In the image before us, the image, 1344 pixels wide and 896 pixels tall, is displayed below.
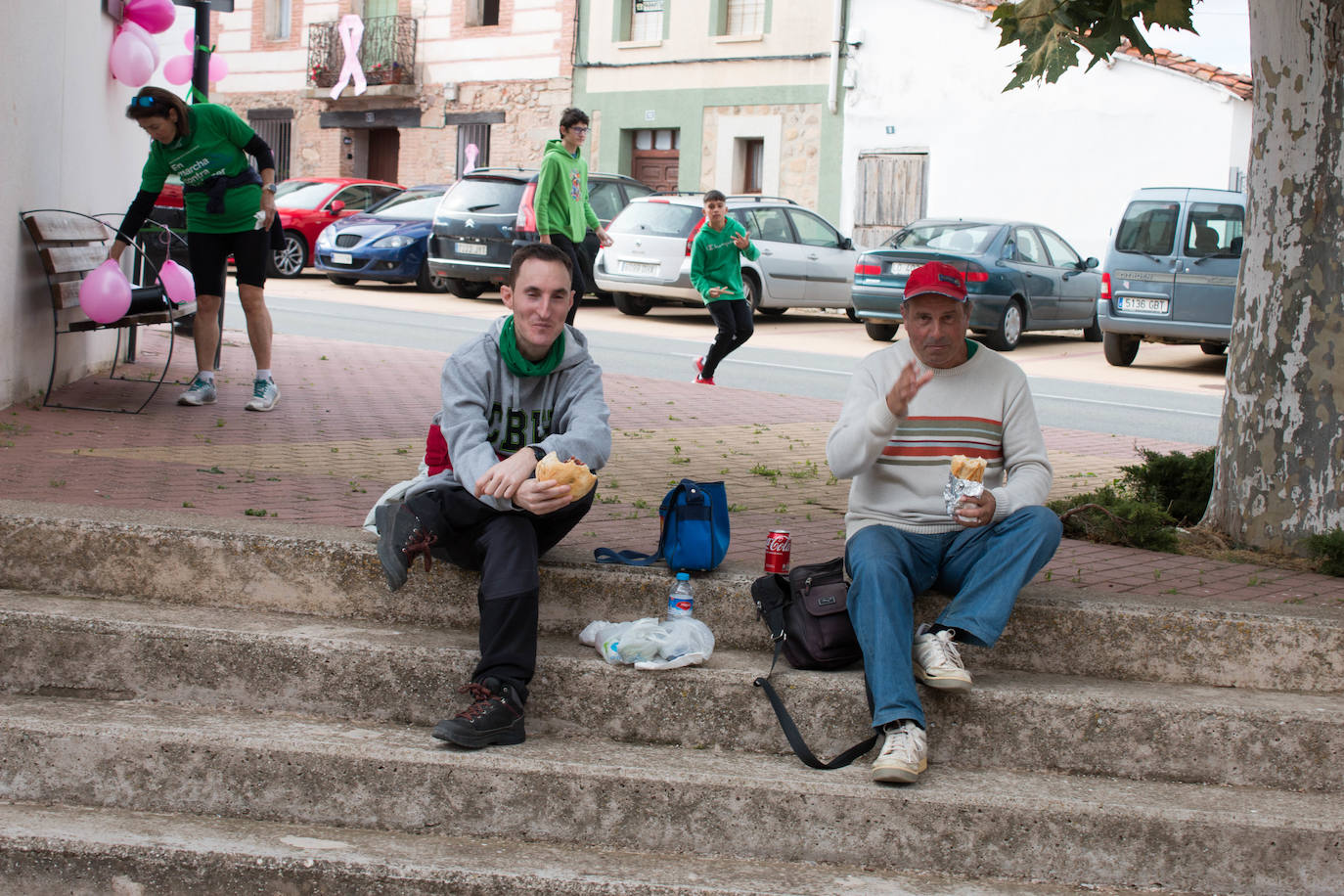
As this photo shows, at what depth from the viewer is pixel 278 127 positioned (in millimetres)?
34719

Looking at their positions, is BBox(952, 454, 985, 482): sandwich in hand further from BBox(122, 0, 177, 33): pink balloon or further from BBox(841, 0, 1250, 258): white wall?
BBox(841, 0, 1250, 258): white wall

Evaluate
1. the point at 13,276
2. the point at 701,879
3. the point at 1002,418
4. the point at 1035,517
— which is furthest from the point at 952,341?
the point at 13,276

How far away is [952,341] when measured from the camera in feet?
13.9

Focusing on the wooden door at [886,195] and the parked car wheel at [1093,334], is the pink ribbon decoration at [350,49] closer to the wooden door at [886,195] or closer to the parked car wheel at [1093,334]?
the wooden door at [886,195]

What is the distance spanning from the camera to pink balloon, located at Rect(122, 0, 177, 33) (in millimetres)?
8664

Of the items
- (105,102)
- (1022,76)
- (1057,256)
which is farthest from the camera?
(1057,256)

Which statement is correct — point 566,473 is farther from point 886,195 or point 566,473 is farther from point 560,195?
point 886,195

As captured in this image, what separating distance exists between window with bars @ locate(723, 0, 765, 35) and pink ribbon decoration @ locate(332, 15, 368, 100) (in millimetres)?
9067

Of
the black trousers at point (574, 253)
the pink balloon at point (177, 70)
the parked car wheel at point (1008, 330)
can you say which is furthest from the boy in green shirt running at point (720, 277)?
the parked car wheel at point (1008, 330)

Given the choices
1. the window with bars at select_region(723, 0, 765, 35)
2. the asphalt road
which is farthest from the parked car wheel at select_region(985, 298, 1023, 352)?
the window with bars at select_region(723, 0, 765, 35)

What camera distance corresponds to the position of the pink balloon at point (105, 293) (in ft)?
23.6

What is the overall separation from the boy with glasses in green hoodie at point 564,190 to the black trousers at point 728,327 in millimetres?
1721

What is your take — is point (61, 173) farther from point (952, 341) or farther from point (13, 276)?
point (952, 341)

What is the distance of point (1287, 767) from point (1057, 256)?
15.8 meters
